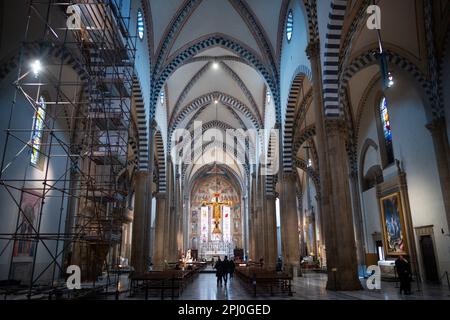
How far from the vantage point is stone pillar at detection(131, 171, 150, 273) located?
15945mm

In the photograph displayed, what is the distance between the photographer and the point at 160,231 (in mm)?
24312

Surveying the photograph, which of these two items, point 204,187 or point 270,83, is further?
point 204,187

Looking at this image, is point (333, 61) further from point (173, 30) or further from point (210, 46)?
point (210, 46)

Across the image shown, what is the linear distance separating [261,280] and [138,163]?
32.1 ft

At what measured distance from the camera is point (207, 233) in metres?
45.1

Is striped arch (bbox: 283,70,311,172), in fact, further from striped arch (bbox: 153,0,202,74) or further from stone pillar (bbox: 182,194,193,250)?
stone pillar (bbox: 182,194,193,250)

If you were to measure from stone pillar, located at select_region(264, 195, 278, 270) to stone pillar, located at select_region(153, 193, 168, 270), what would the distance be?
6773 mm

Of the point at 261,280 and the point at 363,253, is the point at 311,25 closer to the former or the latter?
the point at 261,280

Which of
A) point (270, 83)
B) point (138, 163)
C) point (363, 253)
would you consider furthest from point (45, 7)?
point (363, 253)

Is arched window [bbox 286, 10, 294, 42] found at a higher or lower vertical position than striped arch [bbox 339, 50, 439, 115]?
higher

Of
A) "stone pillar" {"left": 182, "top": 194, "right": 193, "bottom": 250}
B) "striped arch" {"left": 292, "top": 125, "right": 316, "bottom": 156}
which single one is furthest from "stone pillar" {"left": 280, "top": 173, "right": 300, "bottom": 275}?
"stone pillar" {"left": 182, "top": 194, "right": 193, "bottom": 250}

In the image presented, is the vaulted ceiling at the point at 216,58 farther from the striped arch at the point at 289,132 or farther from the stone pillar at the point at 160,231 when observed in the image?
the stone pillar at the point at 160,231

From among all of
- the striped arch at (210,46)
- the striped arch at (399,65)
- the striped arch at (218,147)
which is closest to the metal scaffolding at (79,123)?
the striped arch at (210,46)
